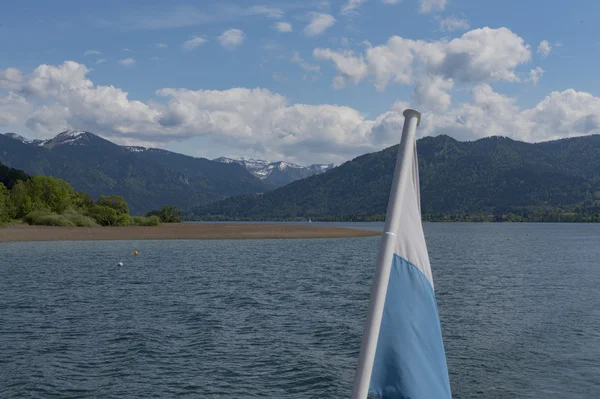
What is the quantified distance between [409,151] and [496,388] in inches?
684

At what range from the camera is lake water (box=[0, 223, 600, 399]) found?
19.2m

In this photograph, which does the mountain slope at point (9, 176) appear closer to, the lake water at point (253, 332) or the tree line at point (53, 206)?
Result: the tree line at point (53, 206)

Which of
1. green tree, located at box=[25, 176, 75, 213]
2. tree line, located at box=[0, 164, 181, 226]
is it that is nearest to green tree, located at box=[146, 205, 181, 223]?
tree line, located at box=[0, 164, 181, 226]

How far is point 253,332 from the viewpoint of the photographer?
2619 centimetres

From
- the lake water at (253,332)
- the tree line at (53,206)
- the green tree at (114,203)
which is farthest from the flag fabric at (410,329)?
the green tree at (114,203)

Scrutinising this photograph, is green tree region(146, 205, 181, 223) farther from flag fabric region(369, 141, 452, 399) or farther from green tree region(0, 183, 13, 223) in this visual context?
flag fabric region(369, 141, 452, 399)

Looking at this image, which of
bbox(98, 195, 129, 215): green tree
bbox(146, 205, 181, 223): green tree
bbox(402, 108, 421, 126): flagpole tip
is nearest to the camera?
bbox(402, 108, 421, 126): flagpole tip

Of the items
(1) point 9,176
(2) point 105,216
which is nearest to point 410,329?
(2) point 105,216

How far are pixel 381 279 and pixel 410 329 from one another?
747 mm

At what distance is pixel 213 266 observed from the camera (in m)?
55.4

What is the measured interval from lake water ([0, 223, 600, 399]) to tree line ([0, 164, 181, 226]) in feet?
218

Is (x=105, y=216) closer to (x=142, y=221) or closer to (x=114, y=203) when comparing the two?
(x=114, y=203)

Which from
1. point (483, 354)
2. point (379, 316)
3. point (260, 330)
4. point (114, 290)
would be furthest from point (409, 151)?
point (114, 290)

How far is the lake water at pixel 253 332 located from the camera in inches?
754
